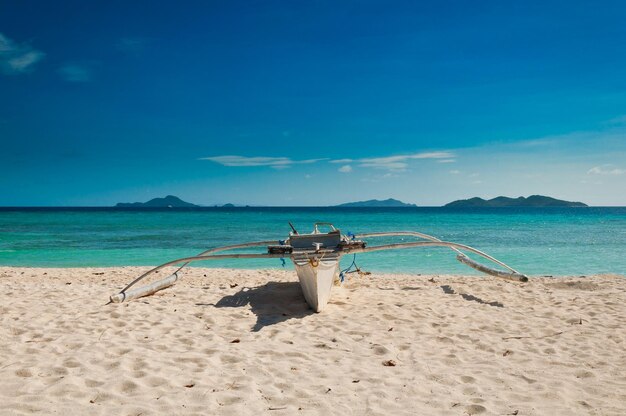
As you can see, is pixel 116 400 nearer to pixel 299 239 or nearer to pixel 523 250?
pixel 299 239

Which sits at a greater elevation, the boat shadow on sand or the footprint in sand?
the boat shadow on sand

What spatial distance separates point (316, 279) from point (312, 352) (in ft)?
4.55

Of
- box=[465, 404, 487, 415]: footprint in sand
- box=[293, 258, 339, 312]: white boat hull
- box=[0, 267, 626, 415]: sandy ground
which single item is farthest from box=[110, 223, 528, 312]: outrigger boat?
box=[465, 404, 487, 415]: footprint in sand

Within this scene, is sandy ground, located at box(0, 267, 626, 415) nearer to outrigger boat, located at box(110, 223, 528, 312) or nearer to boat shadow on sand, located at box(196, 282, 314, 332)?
boat shadow on sand, located at box(196, 282, 314, 332)

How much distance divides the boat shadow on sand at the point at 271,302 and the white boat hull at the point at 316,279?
178 mm

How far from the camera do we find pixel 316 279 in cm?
571

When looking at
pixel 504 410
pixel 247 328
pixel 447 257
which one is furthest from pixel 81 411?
pixel 447 257

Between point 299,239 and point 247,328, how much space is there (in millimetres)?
2281

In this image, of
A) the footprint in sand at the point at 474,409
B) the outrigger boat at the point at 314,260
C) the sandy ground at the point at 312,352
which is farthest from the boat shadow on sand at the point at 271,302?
the footprint in sand at the point at 474,409

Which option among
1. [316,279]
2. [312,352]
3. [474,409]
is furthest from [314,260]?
[474,409]

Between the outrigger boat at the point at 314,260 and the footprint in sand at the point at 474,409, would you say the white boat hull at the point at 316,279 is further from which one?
the footprint in sand at the point at 474,409

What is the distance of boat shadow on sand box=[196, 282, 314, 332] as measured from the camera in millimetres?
5805

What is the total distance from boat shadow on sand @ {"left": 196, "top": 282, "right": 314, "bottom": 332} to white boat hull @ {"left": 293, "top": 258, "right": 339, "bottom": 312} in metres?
0.18

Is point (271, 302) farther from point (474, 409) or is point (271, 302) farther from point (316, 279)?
point (474, 409)
